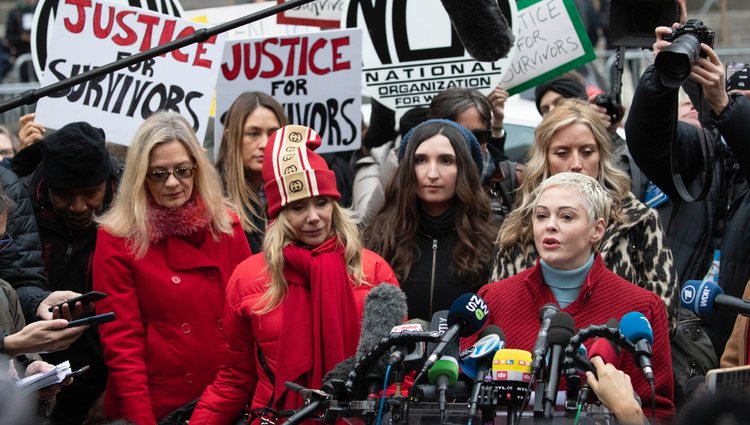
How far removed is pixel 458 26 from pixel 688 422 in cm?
245

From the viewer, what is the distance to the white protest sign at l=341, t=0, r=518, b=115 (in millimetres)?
7922

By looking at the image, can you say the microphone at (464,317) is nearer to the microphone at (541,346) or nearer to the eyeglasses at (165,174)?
the microphone at (541,346)

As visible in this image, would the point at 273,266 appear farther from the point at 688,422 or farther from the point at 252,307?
the point at 688,422

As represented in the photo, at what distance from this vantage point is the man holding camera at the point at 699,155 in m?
5.53

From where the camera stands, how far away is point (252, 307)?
5.41 meters

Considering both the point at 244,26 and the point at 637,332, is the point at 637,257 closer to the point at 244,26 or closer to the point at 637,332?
the point at 637,332

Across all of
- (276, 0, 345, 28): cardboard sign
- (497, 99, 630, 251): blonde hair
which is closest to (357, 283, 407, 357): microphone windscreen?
(497, 99, 630, 251): blonde hair

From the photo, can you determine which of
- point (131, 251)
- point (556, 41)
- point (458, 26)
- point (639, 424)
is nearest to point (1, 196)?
point (131, 251)

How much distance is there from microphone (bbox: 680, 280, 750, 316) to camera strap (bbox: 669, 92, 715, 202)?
1.72 m

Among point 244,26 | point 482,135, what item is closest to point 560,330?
point 482,135

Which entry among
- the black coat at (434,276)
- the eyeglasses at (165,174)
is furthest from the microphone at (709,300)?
the eyeglasses at (165,174)

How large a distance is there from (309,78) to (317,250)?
2.55 m

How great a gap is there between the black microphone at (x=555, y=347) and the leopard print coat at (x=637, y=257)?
157 cm

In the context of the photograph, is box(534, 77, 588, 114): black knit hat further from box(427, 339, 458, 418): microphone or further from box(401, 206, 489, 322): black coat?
box(427, 339, 458, 418): microphone
